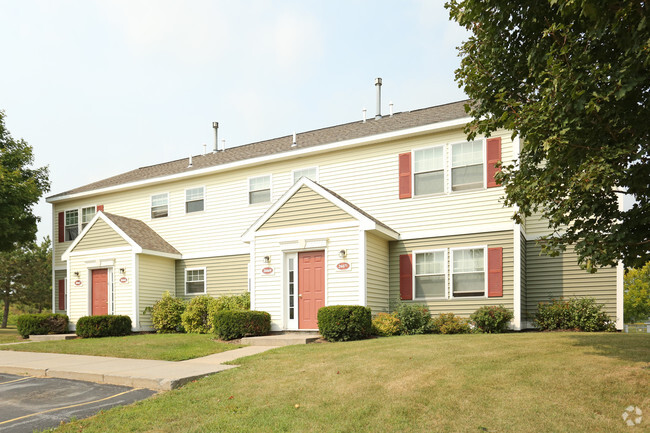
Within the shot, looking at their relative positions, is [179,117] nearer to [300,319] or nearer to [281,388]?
[300,319]

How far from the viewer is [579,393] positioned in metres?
6.01

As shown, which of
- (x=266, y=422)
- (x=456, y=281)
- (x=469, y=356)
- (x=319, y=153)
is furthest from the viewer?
(x=319, y=153)

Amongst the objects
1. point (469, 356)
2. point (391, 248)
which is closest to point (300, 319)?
point (391, 248)

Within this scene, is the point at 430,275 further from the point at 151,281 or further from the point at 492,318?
the point at 151,281

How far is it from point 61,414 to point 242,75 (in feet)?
38.0

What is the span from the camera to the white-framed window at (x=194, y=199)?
19.5 meters

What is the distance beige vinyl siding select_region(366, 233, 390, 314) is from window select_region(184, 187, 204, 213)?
8.24m

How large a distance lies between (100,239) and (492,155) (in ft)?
48.2

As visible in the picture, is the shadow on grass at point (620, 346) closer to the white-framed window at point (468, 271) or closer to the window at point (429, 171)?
the white-framed window at point (468, 271)

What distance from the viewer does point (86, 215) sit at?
73.3 ft

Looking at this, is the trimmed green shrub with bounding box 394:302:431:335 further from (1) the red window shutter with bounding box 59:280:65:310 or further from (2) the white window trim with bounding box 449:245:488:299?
(1) the red window shutter with bounding box 59:280:65:310

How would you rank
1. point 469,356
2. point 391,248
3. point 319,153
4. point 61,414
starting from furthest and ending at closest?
point 319,153
point 391,248
point 469,356
point 61,414

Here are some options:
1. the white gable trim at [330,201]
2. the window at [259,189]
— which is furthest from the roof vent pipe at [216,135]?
the white gable trim at [330,201]

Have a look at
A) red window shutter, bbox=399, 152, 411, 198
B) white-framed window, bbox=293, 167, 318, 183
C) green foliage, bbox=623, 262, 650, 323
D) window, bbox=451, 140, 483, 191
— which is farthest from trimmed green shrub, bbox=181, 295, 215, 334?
green foliage, bbox=623, 262, 650, 323
